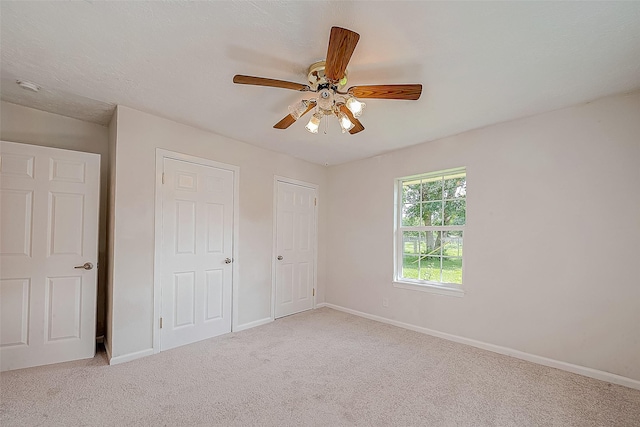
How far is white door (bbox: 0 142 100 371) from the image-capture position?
96.0 inches

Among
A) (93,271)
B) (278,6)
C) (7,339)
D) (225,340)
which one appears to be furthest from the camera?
(225,340)

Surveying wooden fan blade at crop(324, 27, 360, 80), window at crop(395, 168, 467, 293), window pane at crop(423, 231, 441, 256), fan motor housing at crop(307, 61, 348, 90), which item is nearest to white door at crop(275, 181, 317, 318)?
window at crop(395, 168, 467, 293)

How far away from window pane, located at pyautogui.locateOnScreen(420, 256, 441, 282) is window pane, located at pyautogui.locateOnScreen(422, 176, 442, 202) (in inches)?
30.3

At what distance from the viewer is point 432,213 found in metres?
3.60

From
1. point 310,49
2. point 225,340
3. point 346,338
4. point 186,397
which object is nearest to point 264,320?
point 225,340

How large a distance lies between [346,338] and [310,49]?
2936 mm

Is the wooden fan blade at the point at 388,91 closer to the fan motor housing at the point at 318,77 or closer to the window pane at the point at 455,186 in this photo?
the fan motor housing at the point at 318,77

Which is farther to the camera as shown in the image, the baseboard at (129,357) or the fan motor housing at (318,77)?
the baseboard at (129,357)

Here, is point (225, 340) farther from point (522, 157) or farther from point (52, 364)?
point (522, 157)

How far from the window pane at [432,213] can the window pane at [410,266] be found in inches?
20.2

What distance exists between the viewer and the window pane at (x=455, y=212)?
3305mm

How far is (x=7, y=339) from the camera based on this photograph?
2.41m

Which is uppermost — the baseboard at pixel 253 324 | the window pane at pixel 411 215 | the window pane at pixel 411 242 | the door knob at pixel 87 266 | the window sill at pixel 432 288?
the window pane at pixel 411 215

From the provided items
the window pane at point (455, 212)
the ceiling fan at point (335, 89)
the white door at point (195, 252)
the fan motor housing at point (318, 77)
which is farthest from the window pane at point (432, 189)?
the white door at point (195, 252)
